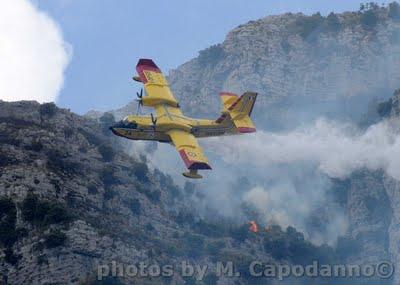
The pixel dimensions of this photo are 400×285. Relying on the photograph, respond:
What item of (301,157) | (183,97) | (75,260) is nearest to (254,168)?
(301,157)

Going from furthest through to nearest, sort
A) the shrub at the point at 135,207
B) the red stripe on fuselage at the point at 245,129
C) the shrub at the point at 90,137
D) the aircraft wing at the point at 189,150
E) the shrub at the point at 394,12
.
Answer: the shrub at the point at 394,12 < the shrub at the point at 90,137 < the shrub at the point at 135,207 < the red stripe on fuselage at the point at 245,129 < the aircraft wing at the point at 189,150

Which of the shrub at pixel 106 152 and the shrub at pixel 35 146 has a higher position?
the shrub at pixel 106 152

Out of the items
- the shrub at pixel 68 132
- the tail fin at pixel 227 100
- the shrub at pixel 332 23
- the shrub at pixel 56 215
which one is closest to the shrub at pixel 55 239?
the shrub at pixel 56 215

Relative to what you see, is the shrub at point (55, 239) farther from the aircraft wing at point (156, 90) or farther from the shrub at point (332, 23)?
the shrub at point (332, 23)

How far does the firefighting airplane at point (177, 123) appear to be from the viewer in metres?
85.8

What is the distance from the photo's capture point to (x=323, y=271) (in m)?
129

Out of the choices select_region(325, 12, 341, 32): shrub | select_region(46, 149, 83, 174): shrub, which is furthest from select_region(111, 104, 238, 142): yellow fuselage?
select_region(325, 12, 341, 32): shrub

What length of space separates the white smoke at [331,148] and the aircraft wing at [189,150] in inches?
1926

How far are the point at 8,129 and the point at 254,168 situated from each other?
67.1 metres

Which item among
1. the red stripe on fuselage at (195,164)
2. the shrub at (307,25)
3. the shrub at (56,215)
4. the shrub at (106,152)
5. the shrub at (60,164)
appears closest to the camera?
the red stripe on fuselage at (195,164)

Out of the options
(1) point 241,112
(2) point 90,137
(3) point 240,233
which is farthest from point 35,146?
(3) point 240,233

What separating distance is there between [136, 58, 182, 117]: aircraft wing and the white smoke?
129ft

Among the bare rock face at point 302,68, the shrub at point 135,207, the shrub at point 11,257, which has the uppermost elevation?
the bare rock face at point 302,68

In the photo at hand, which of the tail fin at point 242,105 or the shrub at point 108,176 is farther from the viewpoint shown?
the shrub at point 108,176
